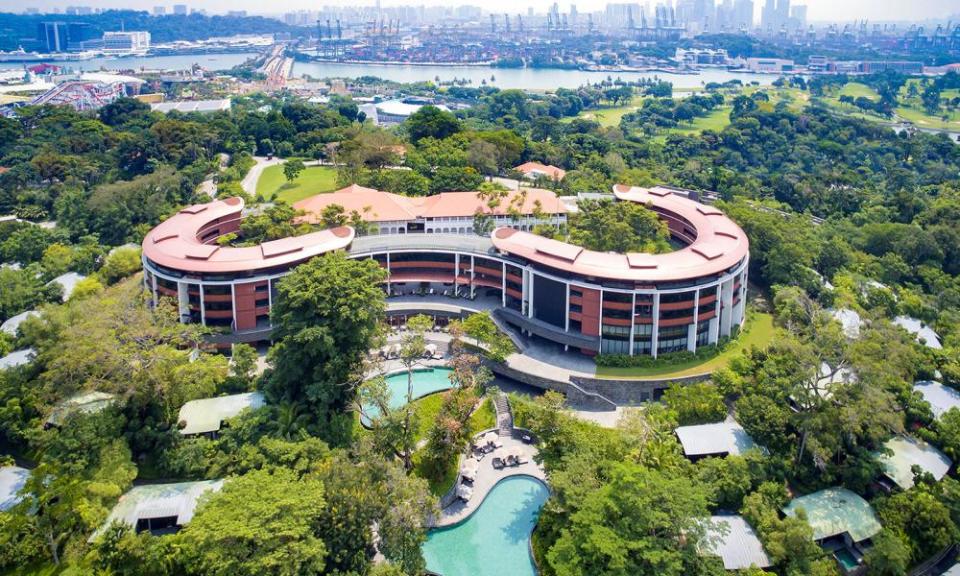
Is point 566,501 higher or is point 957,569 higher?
point 566,501

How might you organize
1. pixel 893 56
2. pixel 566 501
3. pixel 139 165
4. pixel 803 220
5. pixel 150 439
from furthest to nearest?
pixel 893 56, pixel 139 165, pixel 803 220, pixel 150 439, pixel 566 501

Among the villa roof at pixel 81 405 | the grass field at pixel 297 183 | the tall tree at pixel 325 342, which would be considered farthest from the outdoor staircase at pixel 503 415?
the grass field at pixel 297 183

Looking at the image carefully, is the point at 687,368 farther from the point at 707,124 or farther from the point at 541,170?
the point at 707,124

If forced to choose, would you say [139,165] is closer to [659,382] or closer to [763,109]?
[659,382]

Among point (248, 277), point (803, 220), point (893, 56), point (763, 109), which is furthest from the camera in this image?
point (893, 56)

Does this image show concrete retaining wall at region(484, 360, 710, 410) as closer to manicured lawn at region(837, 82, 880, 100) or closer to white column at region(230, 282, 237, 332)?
white column at region(230, 282, 237, 332)

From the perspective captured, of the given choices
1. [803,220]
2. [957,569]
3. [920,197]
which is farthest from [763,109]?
[957,569]

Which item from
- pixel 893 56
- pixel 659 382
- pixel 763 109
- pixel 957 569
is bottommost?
pixel 957 569

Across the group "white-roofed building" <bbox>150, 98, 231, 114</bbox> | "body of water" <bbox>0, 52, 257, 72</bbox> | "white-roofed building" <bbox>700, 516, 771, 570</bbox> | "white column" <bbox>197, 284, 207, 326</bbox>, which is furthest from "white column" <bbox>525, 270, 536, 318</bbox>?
"body of water" <bbox>0, 52, 257, 72</bbox>
